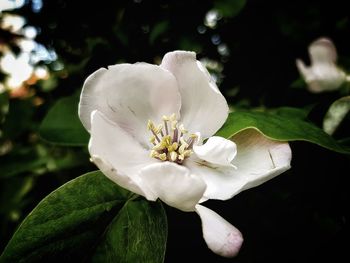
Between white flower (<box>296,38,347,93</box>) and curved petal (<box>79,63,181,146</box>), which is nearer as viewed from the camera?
curved petal (<box>79,63,181,146</box>)

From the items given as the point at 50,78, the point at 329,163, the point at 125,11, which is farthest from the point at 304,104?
the point at 50,78

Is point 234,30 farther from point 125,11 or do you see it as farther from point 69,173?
point 69,173

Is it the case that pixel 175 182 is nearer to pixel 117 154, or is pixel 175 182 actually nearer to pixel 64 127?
pixel 117 154

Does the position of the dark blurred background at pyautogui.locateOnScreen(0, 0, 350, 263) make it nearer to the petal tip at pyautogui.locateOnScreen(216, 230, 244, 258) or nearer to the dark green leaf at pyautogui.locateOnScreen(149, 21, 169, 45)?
the dark green leaf at pyautogui.locateOnScreen(149, 21, 169, 45)

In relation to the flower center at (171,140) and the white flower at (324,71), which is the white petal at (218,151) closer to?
the flower center at (171,140)

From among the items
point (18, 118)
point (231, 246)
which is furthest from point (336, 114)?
point (18, 118)

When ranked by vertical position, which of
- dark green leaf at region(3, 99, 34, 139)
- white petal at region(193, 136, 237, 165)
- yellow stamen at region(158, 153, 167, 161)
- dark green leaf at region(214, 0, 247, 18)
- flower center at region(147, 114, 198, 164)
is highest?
dark green leaf at region(214, 0, 247, 18)

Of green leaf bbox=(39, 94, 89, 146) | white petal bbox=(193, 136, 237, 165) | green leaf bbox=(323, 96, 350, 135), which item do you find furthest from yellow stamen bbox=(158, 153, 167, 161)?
green leaf bbox=(323, 96, 350, 135)
